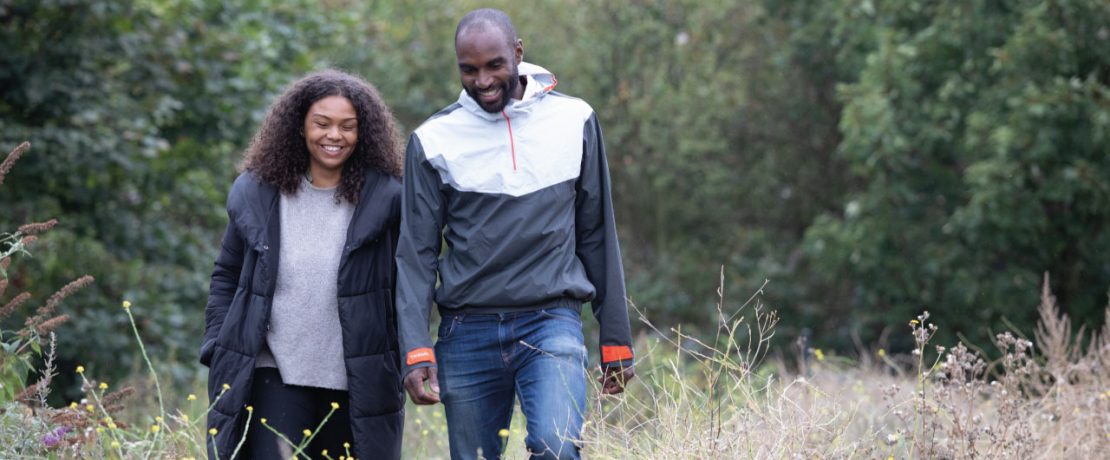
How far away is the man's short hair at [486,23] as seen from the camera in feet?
13.3

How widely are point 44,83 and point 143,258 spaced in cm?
221

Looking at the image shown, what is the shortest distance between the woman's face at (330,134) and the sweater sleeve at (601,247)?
29.4 inches

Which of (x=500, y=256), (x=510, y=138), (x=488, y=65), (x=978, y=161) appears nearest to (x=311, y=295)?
(x=500, y=256)

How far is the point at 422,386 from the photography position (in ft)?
12.8

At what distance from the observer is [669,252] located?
1934 centimetres

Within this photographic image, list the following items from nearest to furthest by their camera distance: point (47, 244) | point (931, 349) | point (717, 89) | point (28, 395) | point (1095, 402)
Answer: point (28, 395), point (1095, 402), point (47, 244), point (931, 349), point (717, 89)

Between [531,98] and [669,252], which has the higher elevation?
[531,98]

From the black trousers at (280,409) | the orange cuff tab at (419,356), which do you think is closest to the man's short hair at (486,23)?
the orange cuff tab at (419,356)

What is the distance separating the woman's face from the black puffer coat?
0.40ft

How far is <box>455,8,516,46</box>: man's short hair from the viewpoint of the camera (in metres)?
4.05

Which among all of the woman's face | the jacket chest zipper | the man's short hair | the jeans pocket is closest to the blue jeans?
the jeans pocket

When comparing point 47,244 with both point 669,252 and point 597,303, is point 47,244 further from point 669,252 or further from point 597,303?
point 669,252

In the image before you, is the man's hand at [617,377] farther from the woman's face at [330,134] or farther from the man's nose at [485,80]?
the woman's face at [330,134]

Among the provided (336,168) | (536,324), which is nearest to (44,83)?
(336,168)
